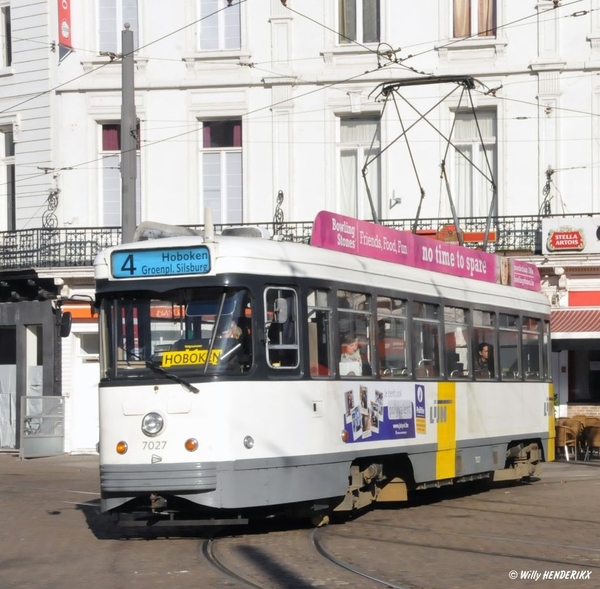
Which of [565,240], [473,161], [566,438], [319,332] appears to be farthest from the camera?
[473,161]

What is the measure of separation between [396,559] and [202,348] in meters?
2.63

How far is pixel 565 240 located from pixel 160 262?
52.7ft

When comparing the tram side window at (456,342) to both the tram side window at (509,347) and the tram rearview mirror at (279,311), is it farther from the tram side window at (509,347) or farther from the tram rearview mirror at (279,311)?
the tram rearview mirror at (279,311)

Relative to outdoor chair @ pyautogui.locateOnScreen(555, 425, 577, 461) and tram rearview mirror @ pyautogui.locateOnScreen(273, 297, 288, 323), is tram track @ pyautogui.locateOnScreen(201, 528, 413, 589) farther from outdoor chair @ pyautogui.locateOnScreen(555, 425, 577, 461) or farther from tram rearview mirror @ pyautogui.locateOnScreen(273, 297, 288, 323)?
outdoor chair @ pyautogui.locateOnScreen(555, 425, 577, 461)

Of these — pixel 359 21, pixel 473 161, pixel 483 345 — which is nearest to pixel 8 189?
pixel 359 21

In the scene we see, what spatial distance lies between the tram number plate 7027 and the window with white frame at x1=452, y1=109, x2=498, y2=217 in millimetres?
17020

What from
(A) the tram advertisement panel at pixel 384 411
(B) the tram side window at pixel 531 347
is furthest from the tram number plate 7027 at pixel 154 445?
(B) the tram side window at pixel 531 347

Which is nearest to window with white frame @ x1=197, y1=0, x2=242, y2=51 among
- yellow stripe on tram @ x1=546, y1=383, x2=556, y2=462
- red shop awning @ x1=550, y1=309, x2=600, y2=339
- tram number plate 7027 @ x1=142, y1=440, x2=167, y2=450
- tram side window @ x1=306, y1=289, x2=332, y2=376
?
red shop awning @ x1=550, y1=309, x2=600, y2=339

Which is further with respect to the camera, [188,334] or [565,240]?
[565,240]

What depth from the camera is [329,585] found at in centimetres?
955

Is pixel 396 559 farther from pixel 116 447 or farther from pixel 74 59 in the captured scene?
pixel 74 59

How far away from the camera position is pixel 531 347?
18.6m

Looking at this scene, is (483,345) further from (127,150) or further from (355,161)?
(355,161)

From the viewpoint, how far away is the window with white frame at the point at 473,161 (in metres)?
27.8
